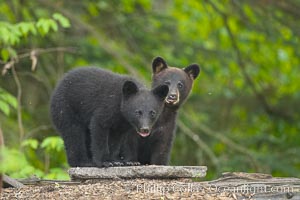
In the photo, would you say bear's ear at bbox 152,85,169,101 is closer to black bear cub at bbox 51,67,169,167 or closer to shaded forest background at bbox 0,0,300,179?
black bear cub at bbox 51,67,169,167

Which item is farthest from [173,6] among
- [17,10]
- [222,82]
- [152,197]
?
[152,197]

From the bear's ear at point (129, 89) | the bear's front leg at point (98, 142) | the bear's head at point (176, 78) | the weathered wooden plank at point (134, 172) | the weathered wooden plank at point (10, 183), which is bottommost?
the weathered wooden plank at point (10, 183)

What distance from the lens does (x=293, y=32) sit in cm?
1455

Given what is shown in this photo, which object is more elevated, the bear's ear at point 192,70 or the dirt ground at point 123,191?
the bear's ear at point 192,70

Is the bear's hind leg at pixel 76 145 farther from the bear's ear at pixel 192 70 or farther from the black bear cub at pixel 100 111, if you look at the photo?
the bear's ear at pixel 192 70

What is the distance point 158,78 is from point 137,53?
15.8 feet

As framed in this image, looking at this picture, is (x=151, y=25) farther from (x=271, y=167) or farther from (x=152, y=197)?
(x=152, y=197)

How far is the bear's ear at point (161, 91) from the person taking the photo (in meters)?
8.47

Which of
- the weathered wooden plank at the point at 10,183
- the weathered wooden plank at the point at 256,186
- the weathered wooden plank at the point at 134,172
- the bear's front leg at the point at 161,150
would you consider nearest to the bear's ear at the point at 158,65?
the bear's front leg at the point at 161,150

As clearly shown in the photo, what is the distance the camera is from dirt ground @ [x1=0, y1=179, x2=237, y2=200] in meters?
6.72

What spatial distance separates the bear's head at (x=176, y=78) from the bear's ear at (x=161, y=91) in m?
0.91

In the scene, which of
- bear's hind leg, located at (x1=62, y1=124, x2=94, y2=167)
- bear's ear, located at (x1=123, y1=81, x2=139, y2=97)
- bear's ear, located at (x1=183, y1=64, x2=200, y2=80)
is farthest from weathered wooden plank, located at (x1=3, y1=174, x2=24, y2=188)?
bear's ear, located at (x1=183, y1=64, x2=200, y2=80)

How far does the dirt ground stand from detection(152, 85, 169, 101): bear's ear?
50.5 inches

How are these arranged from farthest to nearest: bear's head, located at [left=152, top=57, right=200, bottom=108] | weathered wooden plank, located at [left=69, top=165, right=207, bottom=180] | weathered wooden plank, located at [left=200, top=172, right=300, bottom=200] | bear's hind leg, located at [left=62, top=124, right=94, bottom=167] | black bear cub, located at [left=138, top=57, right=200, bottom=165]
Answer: bear's head, located at [left=152, top=57, right=200, bottom=108]
black bear cub, located at [left=138, top=57, right=200, bottom=165]
bear's hind leg, located at [left=62, top=124, right=94, bottom=167]
weathered wooden plank, located at [left=69, top=165, right=207, bottom=180]
weathered wooden plank, located at [left=200, top=172, right=300, bottom=200]
